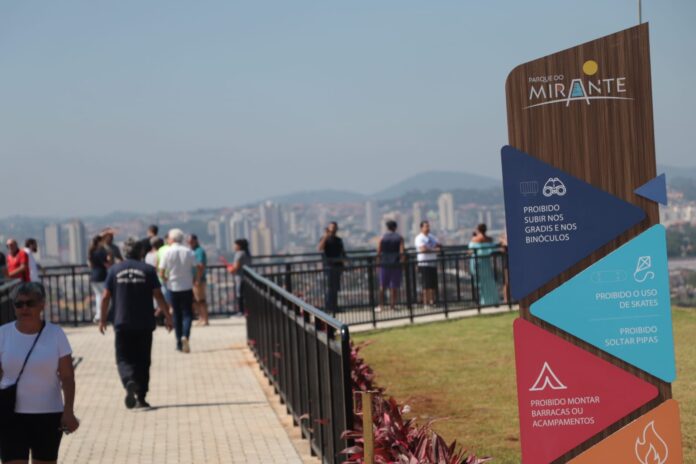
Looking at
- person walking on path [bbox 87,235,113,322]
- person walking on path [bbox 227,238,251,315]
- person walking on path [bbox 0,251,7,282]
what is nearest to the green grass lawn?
person walking on path [bbox 227,238,251,315]

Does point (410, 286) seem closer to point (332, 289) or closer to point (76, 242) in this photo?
point (332, 289)

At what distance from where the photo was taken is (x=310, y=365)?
33.1 ft

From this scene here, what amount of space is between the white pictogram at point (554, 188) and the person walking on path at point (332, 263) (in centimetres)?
1526

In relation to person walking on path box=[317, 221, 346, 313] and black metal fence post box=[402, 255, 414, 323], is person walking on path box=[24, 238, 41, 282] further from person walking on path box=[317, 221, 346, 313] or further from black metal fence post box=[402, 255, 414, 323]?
black metal fence post box=[402, 255, 414, 323]

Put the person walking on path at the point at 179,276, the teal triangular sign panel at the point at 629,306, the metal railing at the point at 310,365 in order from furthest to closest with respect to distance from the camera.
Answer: the person walking on path at the point at 179,276 < the metal railing at the point at 310,365 < the teal triangular sign panel at the point at 629,306

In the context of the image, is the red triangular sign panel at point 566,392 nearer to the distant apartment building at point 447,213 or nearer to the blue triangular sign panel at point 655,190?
the blue triangular sign panel at point 655,190

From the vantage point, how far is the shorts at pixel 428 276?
22969mm

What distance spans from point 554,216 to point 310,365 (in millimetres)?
3884

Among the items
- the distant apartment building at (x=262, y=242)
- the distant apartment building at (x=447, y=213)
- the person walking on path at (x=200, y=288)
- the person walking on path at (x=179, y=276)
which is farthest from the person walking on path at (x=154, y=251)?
the distant apartment building at (x=447, y=213)

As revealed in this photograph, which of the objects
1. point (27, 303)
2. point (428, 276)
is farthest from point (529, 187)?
point (428, 276)

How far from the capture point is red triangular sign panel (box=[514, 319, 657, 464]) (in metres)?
6.64

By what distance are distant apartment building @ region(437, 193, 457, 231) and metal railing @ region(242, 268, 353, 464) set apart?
15122 centimetres

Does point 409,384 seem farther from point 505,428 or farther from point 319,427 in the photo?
point 319,427

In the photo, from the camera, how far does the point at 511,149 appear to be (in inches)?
261
